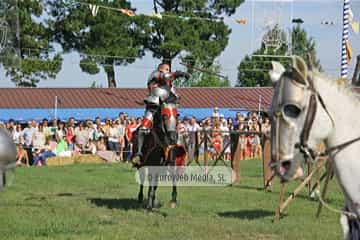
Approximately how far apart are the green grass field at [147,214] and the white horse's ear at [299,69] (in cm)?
465

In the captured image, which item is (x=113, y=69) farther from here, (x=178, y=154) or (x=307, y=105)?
(x=307, y=105)

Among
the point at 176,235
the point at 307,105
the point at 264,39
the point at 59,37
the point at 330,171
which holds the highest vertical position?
the point at 59,37

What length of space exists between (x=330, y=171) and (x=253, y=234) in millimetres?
4113

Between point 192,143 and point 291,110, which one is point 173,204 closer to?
point 291,110

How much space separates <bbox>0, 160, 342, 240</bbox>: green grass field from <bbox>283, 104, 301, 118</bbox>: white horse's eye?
4.55 m

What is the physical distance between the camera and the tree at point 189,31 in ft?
144

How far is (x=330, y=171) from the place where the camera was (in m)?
5.76

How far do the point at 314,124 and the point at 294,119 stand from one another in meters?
0.15

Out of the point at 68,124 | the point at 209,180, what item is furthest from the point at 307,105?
the point at 68,124

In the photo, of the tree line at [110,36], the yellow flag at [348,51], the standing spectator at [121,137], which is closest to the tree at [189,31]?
the tree line at [110,36]

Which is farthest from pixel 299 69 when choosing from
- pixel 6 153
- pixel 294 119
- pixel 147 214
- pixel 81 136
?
pixel 81 136

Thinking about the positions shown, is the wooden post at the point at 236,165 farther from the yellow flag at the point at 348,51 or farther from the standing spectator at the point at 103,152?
the standing spectator at the point at 103,152

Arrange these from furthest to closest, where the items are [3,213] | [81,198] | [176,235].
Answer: [81,198], [3,213], [176,235]

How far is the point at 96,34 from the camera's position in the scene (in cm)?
4225
